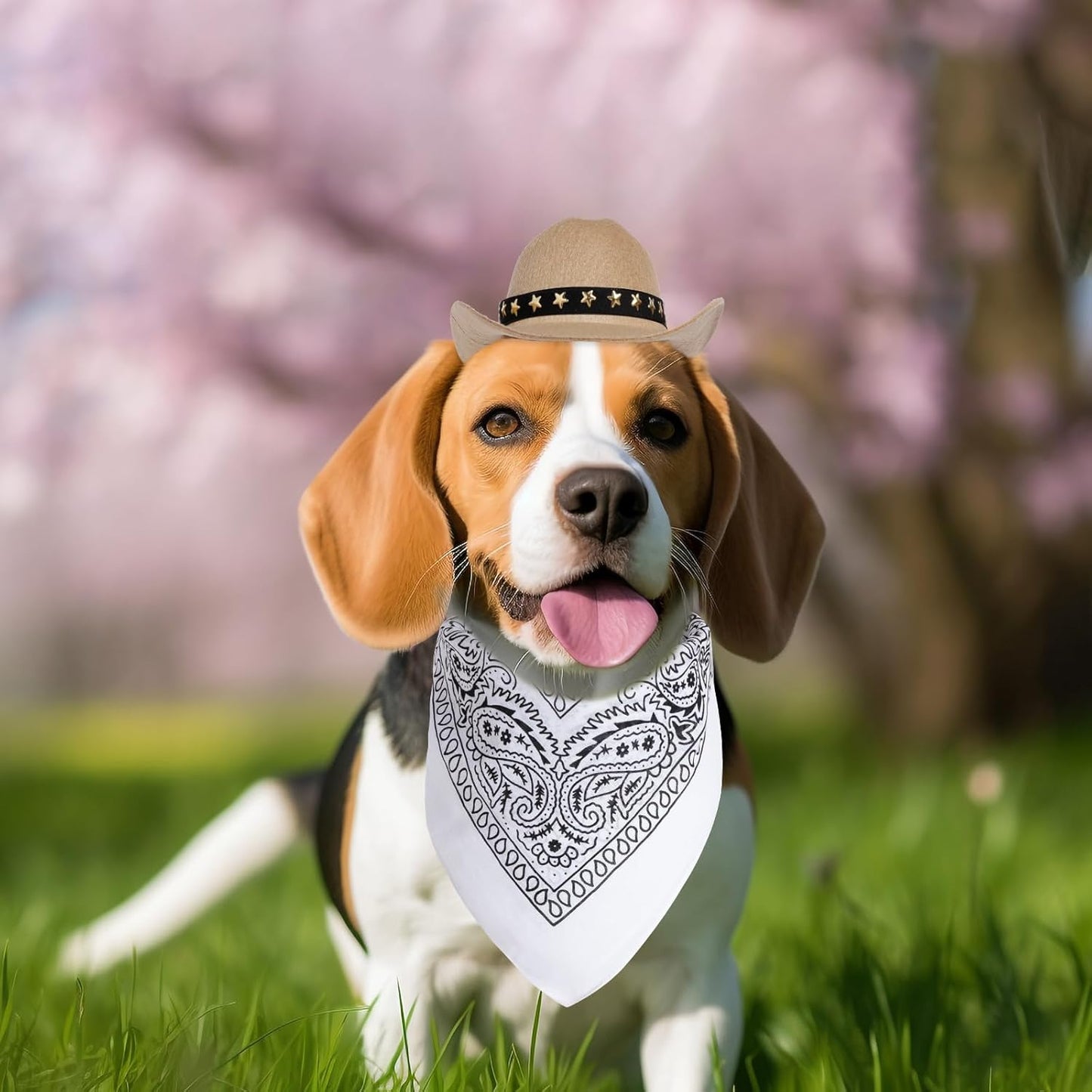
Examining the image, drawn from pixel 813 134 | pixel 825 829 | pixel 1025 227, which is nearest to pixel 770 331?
pixel 813 134

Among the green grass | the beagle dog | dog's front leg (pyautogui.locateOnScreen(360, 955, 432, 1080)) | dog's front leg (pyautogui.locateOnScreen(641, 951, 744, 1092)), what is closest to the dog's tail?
the green grass

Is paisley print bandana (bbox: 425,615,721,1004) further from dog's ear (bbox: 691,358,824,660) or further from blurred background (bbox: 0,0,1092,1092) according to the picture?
blurred background (bbox: 0,0,1092,1092)

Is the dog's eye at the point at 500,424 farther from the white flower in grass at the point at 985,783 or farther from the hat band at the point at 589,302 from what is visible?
the white flower in grass at the point at 985,783

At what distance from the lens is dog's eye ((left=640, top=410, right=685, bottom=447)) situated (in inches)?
83.2

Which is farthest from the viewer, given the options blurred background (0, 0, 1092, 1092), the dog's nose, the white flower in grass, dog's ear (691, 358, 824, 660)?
blurred background (0, 0, 1092, 1092)

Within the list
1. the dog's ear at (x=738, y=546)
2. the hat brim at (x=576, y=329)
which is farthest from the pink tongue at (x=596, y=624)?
the hat brim at (x=576, y=329)

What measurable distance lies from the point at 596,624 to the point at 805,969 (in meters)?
1.21

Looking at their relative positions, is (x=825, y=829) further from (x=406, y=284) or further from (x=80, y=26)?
(x=80, y=26)

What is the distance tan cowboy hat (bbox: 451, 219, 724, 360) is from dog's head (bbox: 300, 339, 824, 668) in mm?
33

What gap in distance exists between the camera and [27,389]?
23.3ft

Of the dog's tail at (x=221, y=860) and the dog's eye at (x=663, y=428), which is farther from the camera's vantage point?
the dog's tail at (x=221, y=860)

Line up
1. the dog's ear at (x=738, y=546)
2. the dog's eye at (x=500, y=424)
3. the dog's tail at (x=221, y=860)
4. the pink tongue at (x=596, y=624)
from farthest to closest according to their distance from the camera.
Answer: the dog's tail at (x=221, y=860), the dog's ear at (x=738, y=546), the dog's eye at (x=500, y=424), the pink tongue at (x=596, y=624)

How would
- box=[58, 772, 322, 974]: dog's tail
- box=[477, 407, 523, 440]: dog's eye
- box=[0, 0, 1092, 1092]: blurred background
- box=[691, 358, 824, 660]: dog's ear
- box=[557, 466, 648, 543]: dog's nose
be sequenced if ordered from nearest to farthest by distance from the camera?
box=[557, 466, 648, 543]: dog's nose < box=[477, 407, 523, 440]: dog's eye < box=[691, 358, 824, 660]: dog's ear < box=[58, 772, 322, 974]: dog's tail < box=[0, 0, 1092, 1092]: blurred background

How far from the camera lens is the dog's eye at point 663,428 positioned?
2.11 meters
